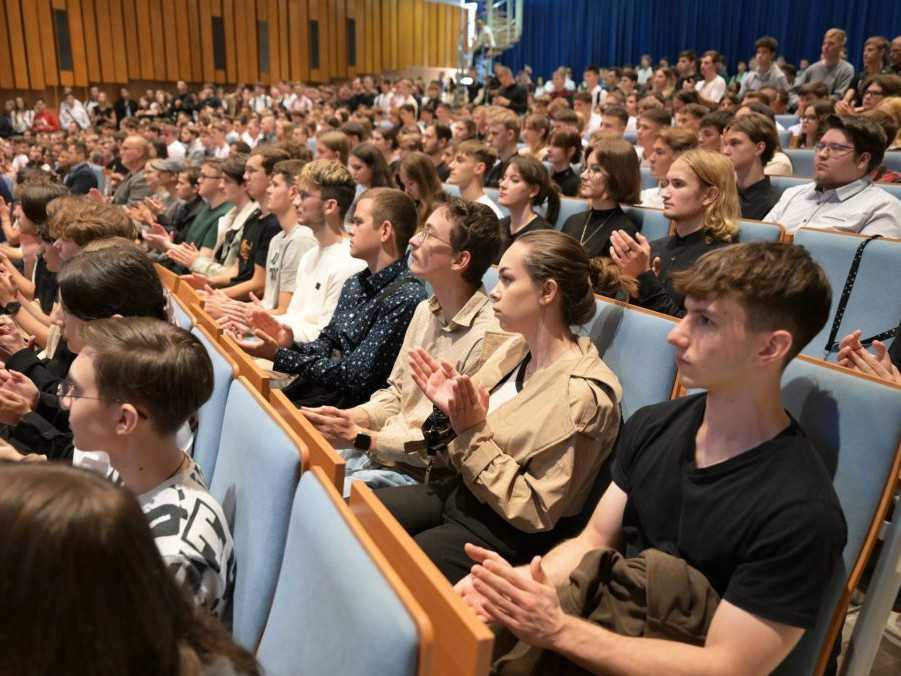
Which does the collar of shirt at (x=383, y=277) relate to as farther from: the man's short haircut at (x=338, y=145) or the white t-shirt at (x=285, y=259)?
the man's short haircut at (x=338, y=145)

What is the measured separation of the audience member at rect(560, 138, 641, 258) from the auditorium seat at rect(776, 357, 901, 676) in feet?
5.82

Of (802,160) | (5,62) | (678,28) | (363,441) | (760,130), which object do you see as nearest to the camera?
(363,441)

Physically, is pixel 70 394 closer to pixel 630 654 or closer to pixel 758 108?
pixel 630 654

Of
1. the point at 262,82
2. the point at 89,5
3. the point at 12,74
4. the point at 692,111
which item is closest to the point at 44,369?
the point at 692,111

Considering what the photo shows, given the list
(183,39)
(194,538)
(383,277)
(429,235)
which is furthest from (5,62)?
(194,538)

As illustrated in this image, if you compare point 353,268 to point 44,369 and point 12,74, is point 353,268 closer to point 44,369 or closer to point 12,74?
point 44,369

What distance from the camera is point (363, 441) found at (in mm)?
2021

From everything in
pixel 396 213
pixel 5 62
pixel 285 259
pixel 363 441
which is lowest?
pixel 363 441

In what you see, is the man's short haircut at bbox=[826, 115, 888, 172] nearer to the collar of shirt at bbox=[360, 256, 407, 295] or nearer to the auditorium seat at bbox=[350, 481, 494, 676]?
the collar of shirt at bbox=[360, 256, 407, 295]

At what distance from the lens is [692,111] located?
16.4 feet

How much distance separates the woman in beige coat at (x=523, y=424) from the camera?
155 centimetres

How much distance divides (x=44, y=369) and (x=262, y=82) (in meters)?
Answer: 16.5

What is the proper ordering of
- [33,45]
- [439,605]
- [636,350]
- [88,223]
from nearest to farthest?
[439,605] < [636,350] < [88,223] < [33,45]

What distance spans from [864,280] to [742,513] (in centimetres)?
155
